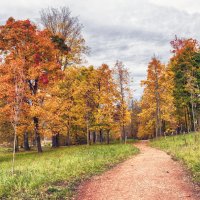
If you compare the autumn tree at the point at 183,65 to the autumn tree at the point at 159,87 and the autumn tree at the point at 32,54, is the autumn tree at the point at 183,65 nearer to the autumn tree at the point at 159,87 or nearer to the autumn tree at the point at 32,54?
the autumn tree at the point at 159,87

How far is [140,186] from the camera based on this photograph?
1063 cm

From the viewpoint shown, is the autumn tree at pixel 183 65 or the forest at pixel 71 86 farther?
the autumn tree at pixel 183 65

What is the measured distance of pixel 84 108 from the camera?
32.8 meters

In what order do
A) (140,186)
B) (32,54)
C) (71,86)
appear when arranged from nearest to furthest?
(140,186) → (32,54) → (71,86)

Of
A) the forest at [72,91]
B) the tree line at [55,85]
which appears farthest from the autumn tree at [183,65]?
the tree line at [55,85]

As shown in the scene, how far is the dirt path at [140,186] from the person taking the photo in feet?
30.7

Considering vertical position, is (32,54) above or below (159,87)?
above

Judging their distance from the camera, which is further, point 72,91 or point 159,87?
point 159,87

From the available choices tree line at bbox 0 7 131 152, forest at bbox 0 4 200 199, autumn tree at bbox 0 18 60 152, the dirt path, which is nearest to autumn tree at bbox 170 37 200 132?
forest at bbox 0 4 200 199

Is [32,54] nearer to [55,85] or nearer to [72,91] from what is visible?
[55,85]

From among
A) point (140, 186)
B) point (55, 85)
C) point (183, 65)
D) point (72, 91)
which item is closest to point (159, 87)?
point (183, 65)

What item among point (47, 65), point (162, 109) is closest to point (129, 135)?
point (162, 109)

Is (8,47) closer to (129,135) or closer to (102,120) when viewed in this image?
(102,120)

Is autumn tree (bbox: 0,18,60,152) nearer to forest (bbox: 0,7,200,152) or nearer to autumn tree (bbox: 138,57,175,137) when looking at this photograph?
forest (bbox: 0,7,200,152)
